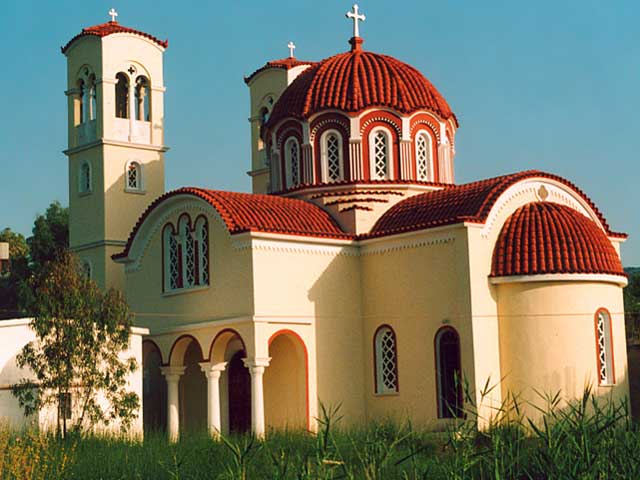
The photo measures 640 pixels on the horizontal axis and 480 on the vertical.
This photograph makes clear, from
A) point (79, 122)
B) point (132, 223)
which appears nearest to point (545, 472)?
point (132, 223)

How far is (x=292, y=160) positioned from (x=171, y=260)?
4.14 metres

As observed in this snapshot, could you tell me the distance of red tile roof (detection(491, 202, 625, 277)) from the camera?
22344mm

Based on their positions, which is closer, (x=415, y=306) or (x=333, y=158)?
(x=415, y=306)

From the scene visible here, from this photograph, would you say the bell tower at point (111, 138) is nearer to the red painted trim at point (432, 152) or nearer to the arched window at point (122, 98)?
the arched window at point (122, 98)

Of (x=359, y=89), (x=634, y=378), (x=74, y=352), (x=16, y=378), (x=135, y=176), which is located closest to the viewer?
(x=74, y=352)

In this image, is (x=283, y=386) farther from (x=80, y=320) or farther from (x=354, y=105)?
(x=354, y=105)

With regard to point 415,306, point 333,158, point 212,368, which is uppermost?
point 333,158

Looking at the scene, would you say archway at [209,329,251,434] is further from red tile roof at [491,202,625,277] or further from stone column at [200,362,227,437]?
red tile roof at [491,202,625,277]

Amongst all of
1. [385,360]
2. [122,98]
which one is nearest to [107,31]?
[122,98]

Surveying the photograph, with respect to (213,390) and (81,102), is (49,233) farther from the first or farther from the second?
(213,390)

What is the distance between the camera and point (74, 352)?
69.8 feet

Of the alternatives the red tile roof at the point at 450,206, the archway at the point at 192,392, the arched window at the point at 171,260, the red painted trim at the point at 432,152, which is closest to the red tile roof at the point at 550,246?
the red tile roof at the point at 450,206

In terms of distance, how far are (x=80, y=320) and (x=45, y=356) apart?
0.94m

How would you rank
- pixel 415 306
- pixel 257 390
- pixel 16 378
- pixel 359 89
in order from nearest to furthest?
pixel 16 378 < pixel 257 390 < pixel 415 306 < pixel 359 89
